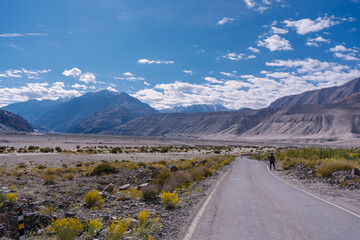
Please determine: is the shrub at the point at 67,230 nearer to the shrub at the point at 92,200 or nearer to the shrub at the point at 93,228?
the shrub at the point at 93,228

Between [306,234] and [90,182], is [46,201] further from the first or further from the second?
[306,234]

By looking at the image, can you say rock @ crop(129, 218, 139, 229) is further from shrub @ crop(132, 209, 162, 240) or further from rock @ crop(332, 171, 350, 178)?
rock @ crop(332, 171, 350, 178)

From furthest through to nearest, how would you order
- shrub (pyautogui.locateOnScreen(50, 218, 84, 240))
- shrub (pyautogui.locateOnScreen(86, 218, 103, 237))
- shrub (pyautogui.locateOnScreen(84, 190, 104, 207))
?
shrub (pyautogui.locateOnScreen(84, 190, 104, 207)) < shrub (pyautogui.locateOnScreen(86, 218, 103, 237)) < shrub (pyautogui.locateOnScreen(50, 218, 84, 240))

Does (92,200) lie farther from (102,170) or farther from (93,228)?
(102,170)

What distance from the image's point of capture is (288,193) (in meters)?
11.5

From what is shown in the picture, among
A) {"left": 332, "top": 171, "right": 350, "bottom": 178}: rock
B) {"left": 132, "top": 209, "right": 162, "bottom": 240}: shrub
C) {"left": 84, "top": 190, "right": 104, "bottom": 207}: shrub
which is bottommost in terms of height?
{"left": 84, "top": 190, "right": 104, "bottom": 207}: shrub

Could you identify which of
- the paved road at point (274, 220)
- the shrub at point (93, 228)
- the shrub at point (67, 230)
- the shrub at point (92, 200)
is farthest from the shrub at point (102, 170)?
the shrub at point (67, 230)

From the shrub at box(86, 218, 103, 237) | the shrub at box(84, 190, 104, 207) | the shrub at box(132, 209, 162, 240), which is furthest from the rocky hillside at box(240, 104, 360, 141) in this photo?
the shrub at box(86, 218, 103, 237)

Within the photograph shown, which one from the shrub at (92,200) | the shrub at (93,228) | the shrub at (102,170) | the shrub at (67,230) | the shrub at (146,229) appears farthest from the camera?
the shrub at (102,170)

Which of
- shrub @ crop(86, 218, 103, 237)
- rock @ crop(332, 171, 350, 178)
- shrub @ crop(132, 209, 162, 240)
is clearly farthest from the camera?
rock @ crop(332, 171, 350, 178)

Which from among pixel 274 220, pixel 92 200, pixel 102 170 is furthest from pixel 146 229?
pixel 102 170

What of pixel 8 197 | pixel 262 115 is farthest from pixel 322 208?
pixel 262 115

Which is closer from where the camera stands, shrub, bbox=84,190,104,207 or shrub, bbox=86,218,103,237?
shrub, bbox=86,218,103,237

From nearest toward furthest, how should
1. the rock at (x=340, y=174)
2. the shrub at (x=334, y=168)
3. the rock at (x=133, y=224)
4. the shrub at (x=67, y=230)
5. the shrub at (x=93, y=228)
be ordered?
the shrub at (x=67, y=230) → the shrub at (x=93, y=228) → the rock at (x=133, y=224) → the rock at (x=340, y=174) → the shrub at (x=334, y=168)
